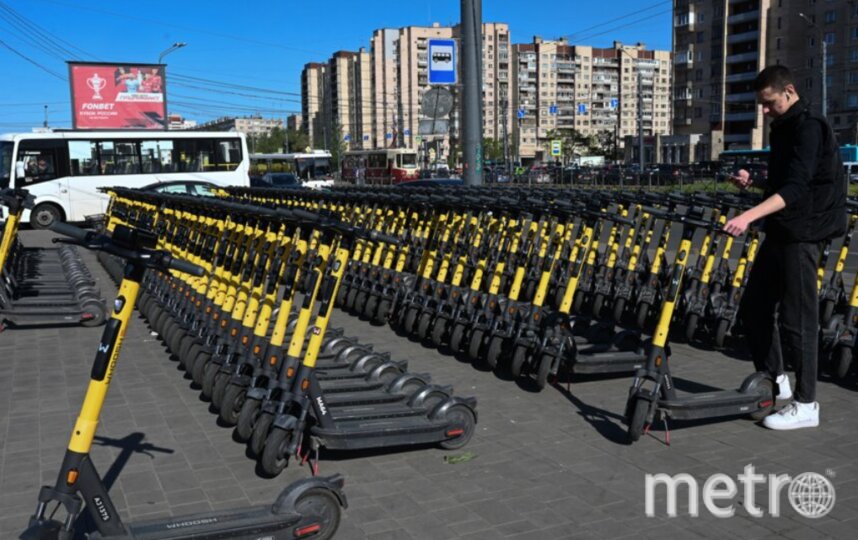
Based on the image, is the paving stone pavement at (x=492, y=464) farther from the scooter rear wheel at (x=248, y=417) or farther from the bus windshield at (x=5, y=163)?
the bus windshield at (x=5, y=163)

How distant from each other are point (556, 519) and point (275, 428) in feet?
4.79

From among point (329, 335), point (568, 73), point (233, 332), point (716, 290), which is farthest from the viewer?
point (568, 73)

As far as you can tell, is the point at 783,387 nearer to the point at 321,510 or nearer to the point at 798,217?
the point at 798,217

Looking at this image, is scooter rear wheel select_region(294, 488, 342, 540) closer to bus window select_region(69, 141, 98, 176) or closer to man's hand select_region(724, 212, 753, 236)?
man's hand select_region(724, 212, 753, 236)

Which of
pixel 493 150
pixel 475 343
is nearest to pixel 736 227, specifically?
pixel 475 343

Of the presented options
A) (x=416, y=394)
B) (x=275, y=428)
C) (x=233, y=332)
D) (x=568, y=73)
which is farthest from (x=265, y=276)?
(x=568, y=73)

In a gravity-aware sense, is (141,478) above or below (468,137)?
below

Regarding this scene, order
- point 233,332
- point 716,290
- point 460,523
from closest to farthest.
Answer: point 460,523
point 233,332
point 716,290

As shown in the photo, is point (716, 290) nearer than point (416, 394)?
No

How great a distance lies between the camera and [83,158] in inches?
934

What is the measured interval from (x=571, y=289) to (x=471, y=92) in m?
Result: 8.41

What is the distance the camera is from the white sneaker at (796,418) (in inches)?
199

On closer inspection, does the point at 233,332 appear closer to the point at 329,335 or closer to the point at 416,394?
the point at 329,335

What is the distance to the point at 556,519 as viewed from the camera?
152 inches
